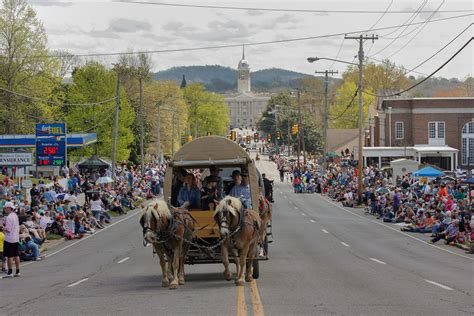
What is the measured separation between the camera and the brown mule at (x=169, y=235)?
1630 centimetres

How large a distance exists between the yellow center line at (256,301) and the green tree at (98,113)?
66.8 metres

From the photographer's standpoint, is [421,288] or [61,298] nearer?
[61,298]

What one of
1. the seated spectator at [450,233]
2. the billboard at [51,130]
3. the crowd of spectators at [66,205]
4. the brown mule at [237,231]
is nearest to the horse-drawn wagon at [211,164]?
the brown mule at [237,231]

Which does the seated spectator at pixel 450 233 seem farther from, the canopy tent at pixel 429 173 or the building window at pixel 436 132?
the building window at pixel 436 132

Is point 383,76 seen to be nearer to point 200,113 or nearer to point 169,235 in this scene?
point 200,113

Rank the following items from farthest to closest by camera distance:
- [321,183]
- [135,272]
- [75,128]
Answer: [75,128] → [321,183] → [135,272]

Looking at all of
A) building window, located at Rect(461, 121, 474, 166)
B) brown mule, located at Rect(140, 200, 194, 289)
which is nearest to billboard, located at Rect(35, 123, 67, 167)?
brown mule, located at Rect(140, 200, 194, 289)

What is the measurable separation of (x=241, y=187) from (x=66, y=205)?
22.0m

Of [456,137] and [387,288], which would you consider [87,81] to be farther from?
[387,288]

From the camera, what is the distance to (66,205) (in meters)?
39.1

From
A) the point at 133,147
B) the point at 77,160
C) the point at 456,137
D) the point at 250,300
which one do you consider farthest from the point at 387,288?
the point at 133,147

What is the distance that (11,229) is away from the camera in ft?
70.8

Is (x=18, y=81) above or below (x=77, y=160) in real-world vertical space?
above

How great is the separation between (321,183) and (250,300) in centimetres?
6318
